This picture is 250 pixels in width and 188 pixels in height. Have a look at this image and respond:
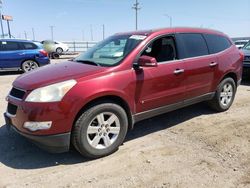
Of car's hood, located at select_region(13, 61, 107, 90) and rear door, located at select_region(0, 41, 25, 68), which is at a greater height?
car's hood, located at select_region(13, 61, 107, 90)

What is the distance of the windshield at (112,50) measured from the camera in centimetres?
418

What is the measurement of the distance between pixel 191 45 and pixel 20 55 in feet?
30.0

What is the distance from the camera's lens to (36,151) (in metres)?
4.06

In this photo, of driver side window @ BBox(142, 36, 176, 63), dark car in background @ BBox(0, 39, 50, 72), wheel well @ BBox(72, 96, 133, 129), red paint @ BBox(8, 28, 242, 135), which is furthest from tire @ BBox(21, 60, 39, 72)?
wheel well @ BBox(72, 96, 133, 129)

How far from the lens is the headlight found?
3395 millimetres

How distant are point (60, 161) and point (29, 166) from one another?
40 centimetres

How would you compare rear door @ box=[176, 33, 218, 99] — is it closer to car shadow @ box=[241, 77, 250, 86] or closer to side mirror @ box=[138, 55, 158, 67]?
side mirror @ box=[138, 55, 158, 67]

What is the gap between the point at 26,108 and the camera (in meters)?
3.41

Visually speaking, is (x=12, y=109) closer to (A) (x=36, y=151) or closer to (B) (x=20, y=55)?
(A) (x=36, y=151)

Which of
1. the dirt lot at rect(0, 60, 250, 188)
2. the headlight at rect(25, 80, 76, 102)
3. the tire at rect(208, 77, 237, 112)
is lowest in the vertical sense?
the dirt lot at rect(0, 60, 250, 188)

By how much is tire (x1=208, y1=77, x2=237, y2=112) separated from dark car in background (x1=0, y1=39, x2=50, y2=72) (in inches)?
349

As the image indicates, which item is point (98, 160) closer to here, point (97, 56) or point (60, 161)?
point (60, 161)

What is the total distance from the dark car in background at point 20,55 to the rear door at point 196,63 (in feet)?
29.1

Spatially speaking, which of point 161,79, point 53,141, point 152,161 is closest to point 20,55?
point 161,79
